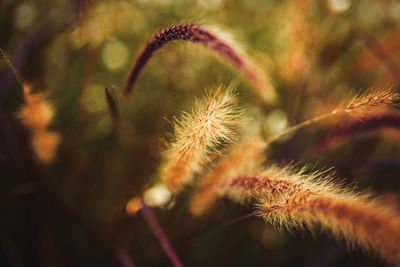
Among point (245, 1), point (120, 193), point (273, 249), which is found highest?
point (245, 1)

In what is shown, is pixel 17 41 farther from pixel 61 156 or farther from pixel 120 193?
pixel 120 193

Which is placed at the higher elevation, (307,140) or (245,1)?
(245,1)

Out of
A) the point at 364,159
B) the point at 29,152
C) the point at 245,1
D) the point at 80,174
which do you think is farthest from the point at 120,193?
the point at 245,1

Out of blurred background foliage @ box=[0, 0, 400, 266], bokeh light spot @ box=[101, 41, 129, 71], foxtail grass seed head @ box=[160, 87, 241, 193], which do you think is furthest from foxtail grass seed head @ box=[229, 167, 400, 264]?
bokeh light spot @ box=[101, 41, 129, 71]

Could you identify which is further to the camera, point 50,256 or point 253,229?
point 253,229

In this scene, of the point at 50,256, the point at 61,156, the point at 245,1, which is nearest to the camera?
the point at 50,256

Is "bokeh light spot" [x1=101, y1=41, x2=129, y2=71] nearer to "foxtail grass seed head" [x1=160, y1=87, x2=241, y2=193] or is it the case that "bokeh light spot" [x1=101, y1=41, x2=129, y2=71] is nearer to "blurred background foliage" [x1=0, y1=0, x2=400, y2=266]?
"blurred background foliage" [x1=0, y1=0, x2=400, y2=266]

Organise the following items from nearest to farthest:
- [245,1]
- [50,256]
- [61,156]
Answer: [50,256], [61,156], [245,1]

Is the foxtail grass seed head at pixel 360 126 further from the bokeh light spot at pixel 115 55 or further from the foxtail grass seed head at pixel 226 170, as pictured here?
the bokeh light spot at pixel 115 55
